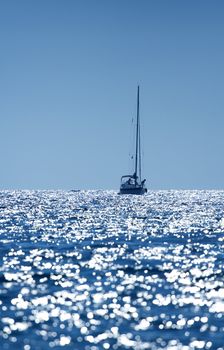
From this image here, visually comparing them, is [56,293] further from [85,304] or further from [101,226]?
[101,226]

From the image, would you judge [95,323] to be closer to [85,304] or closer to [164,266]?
[85,304]

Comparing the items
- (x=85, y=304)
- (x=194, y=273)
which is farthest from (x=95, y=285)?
(x=194, y=273)

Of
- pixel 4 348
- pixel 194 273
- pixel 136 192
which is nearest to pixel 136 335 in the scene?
pixel 4 348

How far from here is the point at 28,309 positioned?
94.8 feet

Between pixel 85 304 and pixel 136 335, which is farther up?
pixel 85 304

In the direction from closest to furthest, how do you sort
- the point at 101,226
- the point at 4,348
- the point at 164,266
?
the point at 4,348, the point at 164,266, the point at 101,226

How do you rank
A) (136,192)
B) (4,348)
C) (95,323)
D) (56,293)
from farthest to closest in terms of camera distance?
(136,192) < (56,293) < (95,323) < (4,348)

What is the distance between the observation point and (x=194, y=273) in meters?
40.9

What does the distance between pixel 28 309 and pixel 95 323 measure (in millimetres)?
4071

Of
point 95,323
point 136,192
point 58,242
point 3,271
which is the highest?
point 136,192

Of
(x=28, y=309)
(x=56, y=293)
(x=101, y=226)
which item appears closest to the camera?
(x=28, y=309)

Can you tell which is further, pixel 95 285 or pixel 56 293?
pixel 95 285

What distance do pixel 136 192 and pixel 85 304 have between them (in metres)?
158

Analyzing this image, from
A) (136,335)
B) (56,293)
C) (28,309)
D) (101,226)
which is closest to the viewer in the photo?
(136,335)
